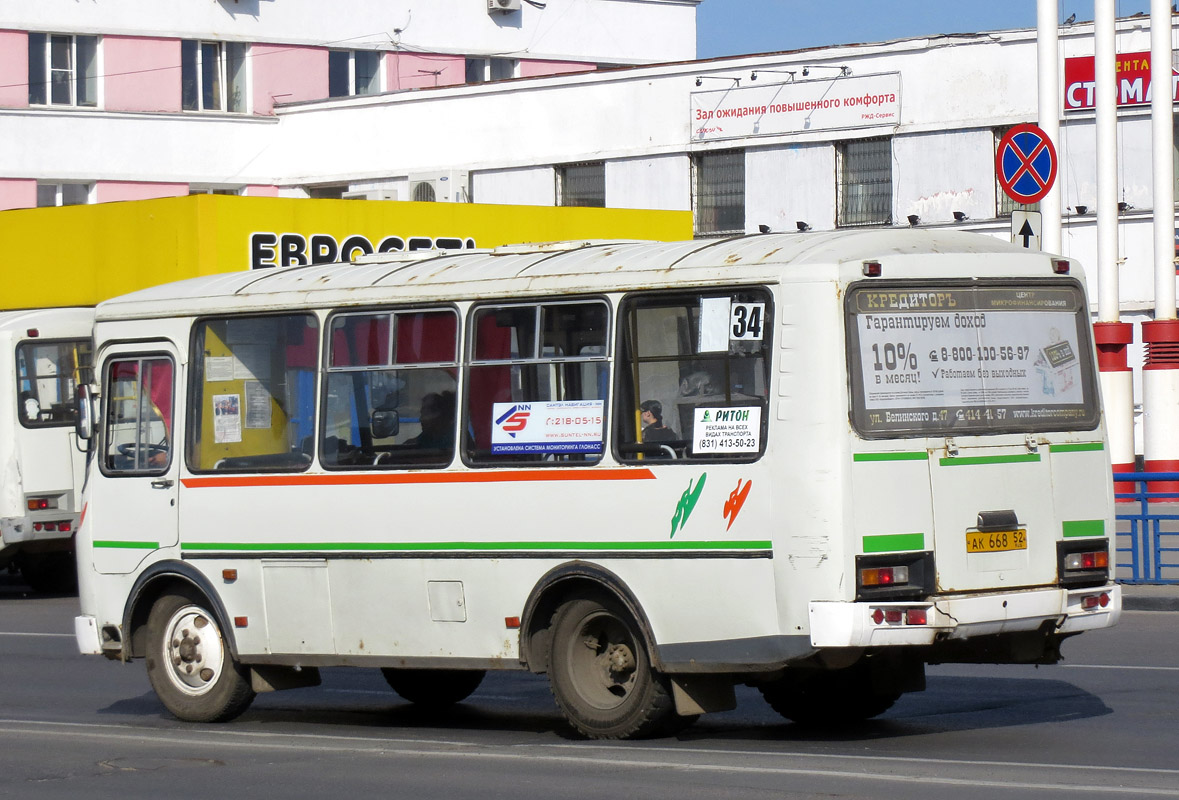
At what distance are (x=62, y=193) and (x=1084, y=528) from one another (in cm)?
3770

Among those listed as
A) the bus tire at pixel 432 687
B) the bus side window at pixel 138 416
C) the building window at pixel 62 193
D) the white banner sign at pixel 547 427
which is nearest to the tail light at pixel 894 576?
the white banner sign at pixel 547 427

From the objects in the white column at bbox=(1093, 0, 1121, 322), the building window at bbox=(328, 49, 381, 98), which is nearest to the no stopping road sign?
the white column at bbox=(1093, 0, 1121, 322)

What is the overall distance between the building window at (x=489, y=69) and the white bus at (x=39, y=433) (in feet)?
90.9

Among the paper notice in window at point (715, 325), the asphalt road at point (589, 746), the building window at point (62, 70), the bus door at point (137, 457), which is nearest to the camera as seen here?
the asphalt road at point (589, 746)

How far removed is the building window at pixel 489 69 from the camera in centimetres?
4959

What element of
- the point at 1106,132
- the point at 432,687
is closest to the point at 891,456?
A: the point at 432,687

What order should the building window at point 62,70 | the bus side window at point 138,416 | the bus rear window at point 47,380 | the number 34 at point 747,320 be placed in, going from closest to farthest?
the number 34 at point 747,320 < the bus side window at point 138,416 < the bus rear window at point 47,380 < the building window at point 62,70

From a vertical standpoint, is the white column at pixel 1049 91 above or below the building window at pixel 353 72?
below

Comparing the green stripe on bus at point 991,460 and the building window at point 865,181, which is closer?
the green stripe on bus at point 991,460

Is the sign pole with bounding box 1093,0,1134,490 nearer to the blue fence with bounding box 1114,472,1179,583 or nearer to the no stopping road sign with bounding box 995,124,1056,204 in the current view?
the blue fence with bounding box 1114,472,1179,583

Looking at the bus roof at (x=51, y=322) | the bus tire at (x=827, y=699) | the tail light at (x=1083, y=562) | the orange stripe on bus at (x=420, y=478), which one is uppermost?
the bus roof at (x=51, y=322)

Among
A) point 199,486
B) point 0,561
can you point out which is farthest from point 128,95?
point 199,486

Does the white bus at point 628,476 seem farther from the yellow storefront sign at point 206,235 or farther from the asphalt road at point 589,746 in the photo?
the yellow storefront sign at point 206,235

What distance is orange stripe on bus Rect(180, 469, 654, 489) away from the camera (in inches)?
403
